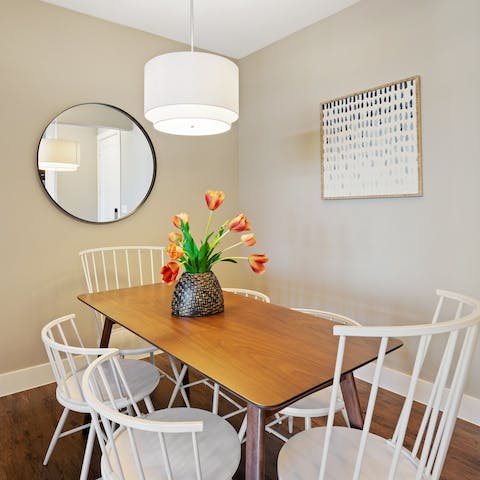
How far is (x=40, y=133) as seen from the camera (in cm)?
249

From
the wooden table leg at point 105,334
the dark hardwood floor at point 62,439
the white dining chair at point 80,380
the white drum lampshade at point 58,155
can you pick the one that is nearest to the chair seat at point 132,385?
the white dining chair at point 80,380

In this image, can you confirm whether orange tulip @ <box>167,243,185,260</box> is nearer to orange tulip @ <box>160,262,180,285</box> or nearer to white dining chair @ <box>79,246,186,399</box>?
orange tulip @ <box>160,262,180,285</box>

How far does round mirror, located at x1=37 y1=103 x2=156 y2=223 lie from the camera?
255 cm

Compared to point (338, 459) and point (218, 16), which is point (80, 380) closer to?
point (338, 459)

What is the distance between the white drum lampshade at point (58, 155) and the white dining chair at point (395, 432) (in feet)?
7.49

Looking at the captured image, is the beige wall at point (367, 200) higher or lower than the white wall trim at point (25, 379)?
higher

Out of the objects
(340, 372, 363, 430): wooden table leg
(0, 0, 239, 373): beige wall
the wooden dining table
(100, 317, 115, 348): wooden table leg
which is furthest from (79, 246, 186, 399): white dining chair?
(340, 372, 363, 430): wooden table leg

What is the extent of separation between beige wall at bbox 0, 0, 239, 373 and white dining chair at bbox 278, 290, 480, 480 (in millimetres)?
2049

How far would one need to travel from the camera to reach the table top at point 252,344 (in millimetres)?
1037

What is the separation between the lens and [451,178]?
2.07 metres

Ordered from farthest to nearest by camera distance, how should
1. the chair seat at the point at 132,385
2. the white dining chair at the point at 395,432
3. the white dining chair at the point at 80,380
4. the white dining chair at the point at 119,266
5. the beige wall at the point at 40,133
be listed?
the white dining chair at the point at 119,266 < the beige wall at the point at 40,133 < the chair seat at the point at 132,385 < the white dining chair at the point at 80,380 < the white dining chair at the point at 395,432

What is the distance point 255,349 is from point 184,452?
386mm

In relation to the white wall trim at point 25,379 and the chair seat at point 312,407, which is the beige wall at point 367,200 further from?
the white wall trim at point 25,379

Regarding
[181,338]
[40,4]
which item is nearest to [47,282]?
[181,338]
